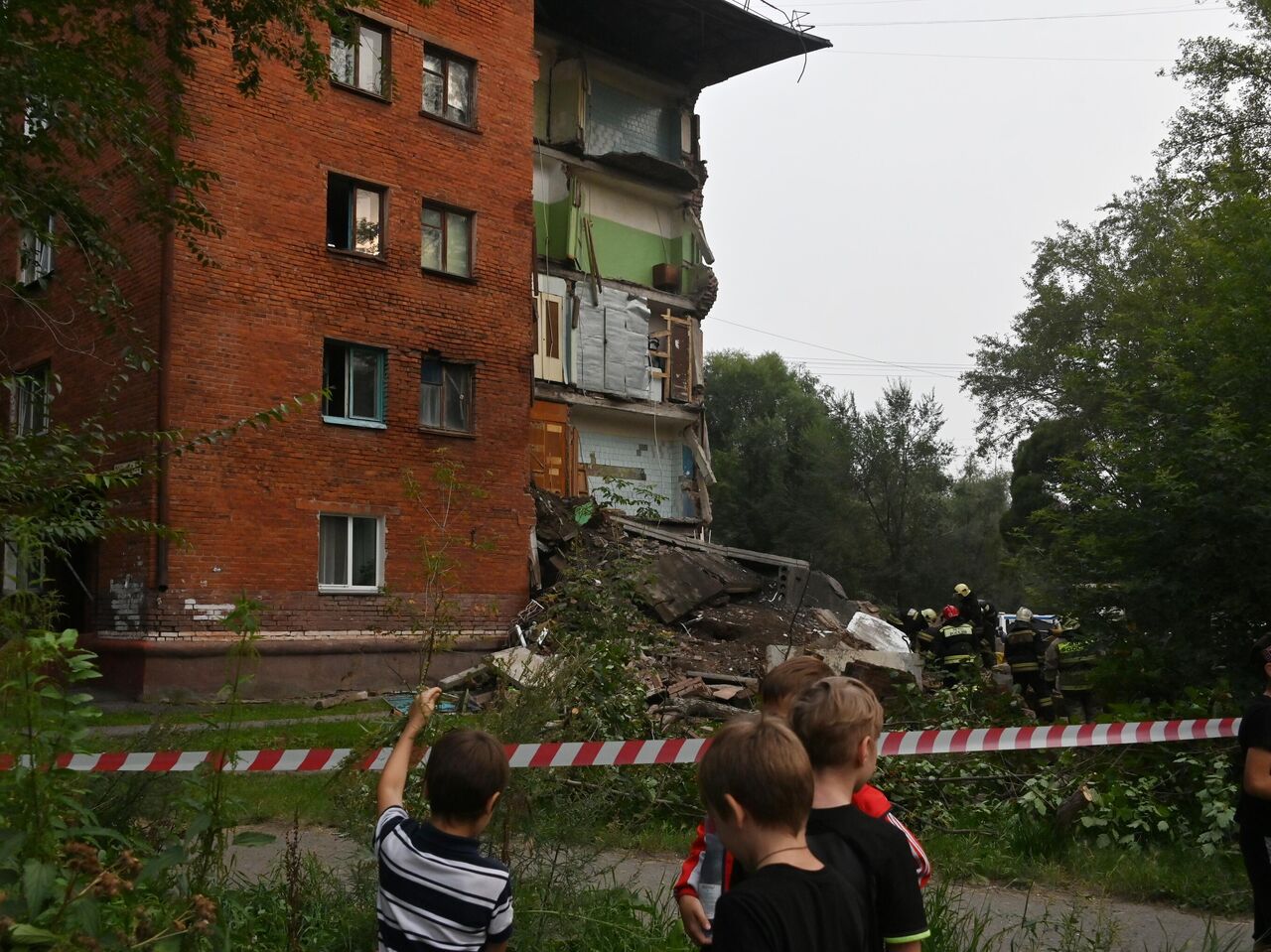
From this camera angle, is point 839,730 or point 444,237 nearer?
point 839,730

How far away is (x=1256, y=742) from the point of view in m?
4.52

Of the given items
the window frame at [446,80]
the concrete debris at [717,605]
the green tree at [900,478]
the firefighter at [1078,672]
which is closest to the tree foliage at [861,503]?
the green tree at [900,478]

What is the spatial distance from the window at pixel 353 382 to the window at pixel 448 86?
4.36m

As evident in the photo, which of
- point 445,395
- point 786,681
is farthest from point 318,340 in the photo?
point 786,681

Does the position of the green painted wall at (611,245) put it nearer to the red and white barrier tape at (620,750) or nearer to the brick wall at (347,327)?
the brick wall at (347,327)

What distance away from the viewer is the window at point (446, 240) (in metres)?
20.2

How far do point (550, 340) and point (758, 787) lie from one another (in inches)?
914

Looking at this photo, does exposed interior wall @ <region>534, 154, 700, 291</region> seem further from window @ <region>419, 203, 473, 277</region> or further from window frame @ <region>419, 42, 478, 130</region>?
window @ <region>419, 203, 473, 277</region>

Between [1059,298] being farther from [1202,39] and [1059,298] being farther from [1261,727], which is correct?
[1261,727]

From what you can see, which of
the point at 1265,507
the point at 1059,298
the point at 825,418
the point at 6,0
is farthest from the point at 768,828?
the point at 825,418

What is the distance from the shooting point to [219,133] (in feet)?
57.3

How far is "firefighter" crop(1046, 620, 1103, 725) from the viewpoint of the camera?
9266 mm

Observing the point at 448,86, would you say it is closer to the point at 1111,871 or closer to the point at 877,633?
the point at 877,633

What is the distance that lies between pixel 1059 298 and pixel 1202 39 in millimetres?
13011
